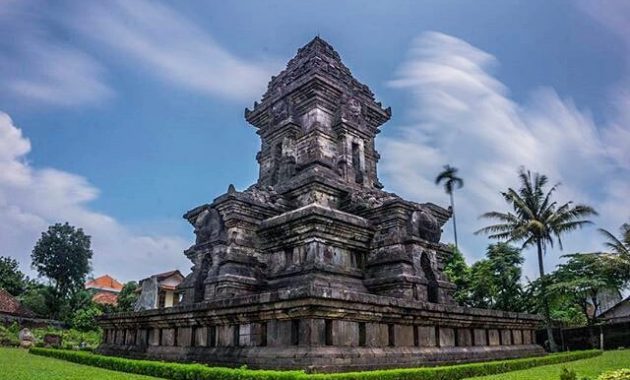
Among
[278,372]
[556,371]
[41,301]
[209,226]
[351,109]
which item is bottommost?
[556,371]

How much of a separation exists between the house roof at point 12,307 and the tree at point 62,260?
4651 millimetres

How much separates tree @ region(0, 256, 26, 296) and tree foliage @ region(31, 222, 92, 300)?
8164 mm

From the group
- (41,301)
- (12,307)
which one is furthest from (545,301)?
(41,301)

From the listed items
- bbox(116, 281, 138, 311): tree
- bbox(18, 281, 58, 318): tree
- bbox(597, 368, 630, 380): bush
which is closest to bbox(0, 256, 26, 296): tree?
bbox(18, 281, 58, 318): tree

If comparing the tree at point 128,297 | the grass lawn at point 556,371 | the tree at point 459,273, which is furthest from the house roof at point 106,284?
the grass lawn at point 556,371

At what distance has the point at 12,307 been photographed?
41.1 metres

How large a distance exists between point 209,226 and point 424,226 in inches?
278

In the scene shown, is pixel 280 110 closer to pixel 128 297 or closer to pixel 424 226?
pixel 424 226

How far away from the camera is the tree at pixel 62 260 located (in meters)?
47.6

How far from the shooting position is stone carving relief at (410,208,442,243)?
14.8m

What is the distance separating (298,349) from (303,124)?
11.5 meters

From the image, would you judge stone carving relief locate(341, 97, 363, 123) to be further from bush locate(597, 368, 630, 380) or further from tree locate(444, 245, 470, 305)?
tree locate(444, 245, 470, 305)

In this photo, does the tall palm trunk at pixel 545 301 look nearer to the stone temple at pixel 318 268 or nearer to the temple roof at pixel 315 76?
the stone temple at pixel 318 268

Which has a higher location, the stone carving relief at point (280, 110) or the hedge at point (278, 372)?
the stone carving relief at point (280, 110)
